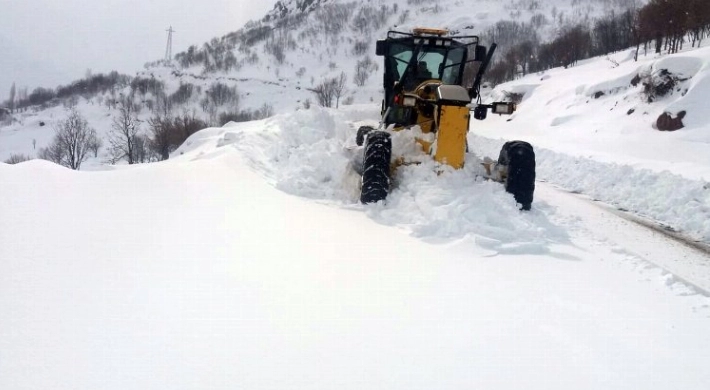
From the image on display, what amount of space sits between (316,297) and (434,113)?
4.25m

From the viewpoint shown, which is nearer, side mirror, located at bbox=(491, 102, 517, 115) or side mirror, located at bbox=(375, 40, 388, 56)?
side mirror, located at bbox=(491, 102, 517, 115)

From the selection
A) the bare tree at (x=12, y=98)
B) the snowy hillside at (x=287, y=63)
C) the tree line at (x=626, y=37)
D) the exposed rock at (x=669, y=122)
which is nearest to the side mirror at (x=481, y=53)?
the exposed rock at (x=669, y=122)

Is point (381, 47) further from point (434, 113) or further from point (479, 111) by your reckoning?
point (479, 111)

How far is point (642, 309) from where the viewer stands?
A: 3.14m

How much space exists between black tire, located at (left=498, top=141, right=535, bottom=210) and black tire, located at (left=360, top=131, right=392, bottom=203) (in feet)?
5.07

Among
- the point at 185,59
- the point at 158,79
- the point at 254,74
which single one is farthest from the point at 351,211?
the point at 185,59

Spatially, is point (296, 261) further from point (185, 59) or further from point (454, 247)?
point (185, 59)

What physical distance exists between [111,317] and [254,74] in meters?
87.5

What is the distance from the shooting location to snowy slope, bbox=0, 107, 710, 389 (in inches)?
86.7

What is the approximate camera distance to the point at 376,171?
18.7 feet

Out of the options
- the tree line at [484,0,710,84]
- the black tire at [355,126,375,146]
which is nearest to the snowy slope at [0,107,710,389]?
the black tire at [355,126,375,146]

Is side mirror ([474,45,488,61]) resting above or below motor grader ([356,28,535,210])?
above

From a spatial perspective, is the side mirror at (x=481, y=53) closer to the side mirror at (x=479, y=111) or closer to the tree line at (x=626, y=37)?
the side mirror at (x=479, y=111)

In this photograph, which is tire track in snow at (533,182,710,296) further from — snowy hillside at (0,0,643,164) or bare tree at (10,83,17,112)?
bare tree at (10,83,17,112)
